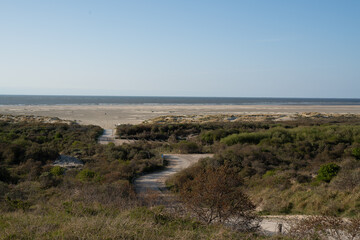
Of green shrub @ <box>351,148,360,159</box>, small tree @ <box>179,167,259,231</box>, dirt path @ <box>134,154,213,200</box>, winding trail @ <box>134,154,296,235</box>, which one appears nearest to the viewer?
small tree @ <box>179,167,259,231</box>

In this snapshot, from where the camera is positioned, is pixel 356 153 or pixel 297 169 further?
pixel 356 153

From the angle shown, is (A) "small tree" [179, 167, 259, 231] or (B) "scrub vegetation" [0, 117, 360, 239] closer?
(B) "scrub vegetation" [0, 117, 360, 239]

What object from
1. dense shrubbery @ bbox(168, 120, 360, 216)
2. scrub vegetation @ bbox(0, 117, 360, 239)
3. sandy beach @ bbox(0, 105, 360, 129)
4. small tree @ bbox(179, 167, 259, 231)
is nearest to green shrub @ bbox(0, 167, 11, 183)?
scrub vegetation @ bbox(0, 117, 360, 239)

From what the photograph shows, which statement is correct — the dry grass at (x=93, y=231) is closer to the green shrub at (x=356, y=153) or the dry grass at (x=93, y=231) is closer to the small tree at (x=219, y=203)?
the small tree at (x=219, y=203)

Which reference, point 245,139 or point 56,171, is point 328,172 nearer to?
point 245,139

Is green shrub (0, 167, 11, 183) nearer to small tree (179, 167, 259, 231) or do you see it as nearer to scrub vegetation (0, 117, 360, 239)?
scrub vegetation (0, 117, 360, 239)

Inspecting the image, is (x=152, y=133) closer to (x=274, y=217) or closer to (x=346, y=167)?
(x=346, y=167)

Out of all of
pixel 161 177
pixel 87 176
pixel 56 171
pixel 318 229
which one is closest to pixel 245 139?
pixel 161 177

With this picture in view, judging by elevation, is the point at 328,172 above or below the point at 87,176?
above

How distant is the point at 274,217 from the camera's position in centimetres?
1059

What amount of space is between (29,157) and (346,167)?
61.6 ft

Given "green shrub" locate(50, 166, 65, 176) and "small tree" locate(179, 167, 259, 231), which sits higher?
"small tree" locate(179, 167, 259, 231)

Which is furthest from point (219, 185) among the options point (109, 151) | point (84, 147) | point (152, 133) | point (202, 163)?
point (152, 133)

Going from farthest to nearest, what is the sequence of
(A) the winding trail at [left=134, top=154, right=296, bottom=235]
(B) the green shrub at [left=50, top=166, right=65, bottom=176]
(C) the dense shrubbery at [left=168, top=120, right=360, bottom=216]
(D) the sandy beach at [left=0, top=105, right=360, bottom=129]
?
(D) the sandy beach at [left=0, top=105, right=360, bottom=129], (B) the green shrub at [left=50, top=166, right=65, bottom=176], (C) the dense shrubbery at [left=168, top=120, right=360, bottom=216], (A) the winding trail at [left=134, top=154, right=296, bottom=235]
